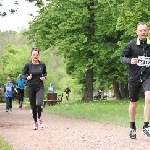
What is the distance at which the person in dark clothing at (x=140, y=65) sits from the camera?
8.54 meters

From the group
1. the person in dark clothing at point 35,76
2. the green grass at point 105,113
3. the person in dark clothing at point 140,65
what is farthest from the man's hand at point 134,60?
the green grass at point 105,113

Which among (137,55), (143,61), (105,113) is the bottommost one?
(105,113)

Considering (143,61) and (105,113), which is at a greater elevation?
(143,61)

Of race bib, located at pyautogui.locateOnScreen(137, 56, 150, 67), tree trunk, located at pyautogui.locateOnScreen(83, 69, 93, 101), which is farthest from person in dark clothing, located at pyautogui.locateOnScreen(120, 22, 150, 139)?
tree trunk, located at pyautogui.locateOnScreen(83, 69, 93, 101)

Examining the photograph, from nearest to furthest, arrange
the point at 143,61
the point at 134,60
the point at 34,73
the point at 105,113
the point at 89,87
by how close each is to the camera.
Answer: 1. the point at 134,60
2. the point at 143,61
3. the point at 34,73
4. the point at 105,113
5. the point at 89,87

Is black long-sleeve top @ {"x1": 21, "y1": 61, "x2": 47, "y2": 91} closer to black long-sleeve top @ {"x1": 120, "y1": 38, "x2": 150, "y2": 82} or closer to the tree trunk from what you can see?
black long-sleeve top @ {"x1": 120, "y1": 38, "x2": 150, "y2": 82}

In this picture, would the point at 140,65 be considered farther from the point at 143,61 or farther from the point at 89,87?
the point at 89,87

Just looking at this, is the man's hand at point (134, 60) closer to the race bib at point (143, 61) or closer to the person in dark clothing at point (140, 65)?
the person in dark clothing at point (140, 65)

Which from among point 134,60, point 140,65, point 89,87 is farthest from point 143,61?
point 89,87

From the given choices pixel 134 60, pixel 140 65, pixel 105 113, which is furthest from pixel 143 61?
pixel 105 113

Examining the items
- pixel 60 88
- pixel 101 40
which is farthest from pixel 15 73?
pixel 101 40

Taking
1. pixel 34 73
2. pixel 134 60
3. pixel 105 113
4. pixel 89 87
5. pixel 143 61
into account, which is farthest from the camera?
pixel 89 87

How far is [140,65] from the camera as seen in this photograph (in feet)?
28.2

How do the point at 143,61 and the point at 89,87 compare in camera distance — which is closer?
the point at 143,61
